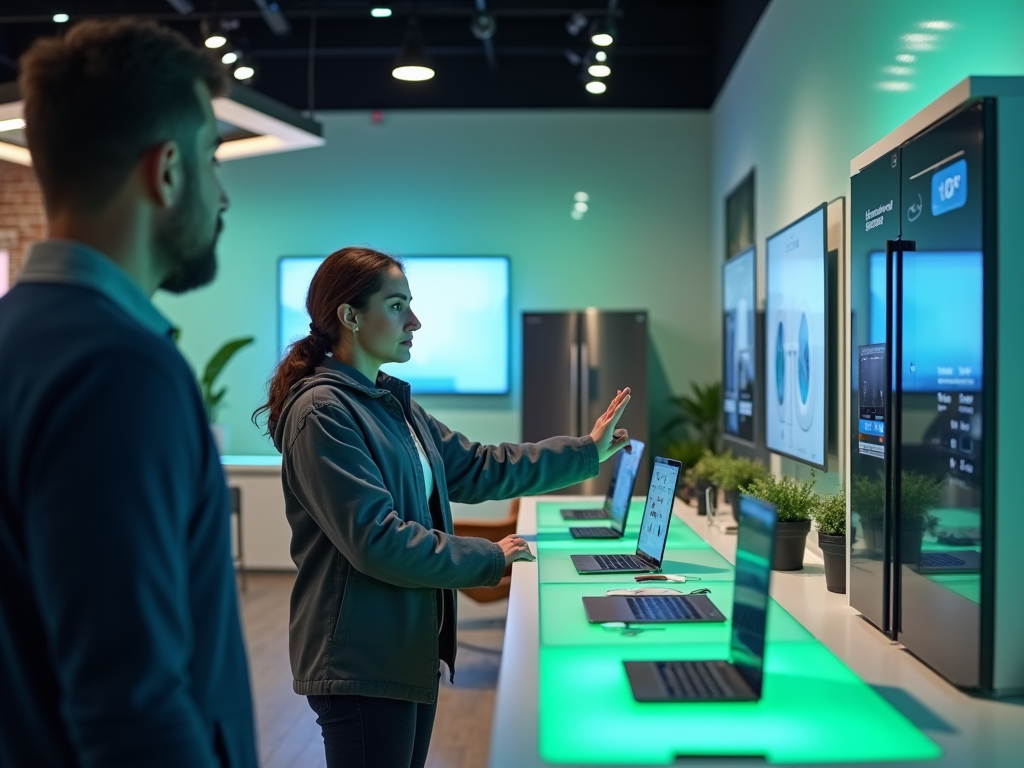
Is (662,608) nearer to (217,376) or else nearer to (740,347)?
(740,347)

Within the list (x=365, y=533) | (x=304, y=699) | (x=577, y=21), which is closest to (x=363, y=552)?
(x=365, y=533)

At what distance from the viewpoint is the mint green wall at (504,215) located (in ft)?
23.8

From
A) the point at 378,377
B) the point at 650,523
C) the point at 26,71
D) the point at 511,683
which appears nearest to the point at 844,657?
the point at 511,683

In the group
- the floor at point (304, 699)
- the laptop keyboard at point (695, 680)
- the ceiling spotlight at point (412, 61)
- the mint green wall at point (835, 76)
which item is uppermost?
the ceiling spotlight at point (412, 61)

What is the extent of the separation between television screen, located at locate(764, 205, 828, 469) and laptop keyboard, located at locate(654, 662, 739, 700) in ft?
5.68

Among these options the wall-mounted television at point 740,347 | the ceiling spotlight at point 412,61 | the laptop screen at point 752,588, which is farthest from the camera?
the ceiling spotlight at point 412,61

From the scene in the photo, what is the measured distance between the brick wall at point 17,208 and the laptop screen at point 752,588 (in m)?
7.16

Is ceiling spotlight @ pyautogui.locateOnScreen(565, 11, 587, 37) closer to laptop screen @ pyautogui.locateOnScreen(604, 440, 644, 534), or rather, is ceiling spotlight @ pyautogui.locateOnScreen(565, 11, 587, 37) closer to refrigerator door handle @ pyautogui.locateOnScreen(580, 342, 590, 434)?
refrigerator door handle @ pyautogui.locateOnScreen(580, 342, 590, 434)

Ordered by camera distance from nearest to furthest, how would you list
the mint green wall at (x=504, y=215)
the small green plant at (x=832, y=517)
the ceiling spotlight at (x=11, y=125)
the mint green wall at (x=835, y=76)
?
the mint green wall at (x=835, y=76) → the small green plant at (x=832, y=517) → the ceiling spotlight at (x=11, y=125) → the mint green wall at (x=504, y=215)

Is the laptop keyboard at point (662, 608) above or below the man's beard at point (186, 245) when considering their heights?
below

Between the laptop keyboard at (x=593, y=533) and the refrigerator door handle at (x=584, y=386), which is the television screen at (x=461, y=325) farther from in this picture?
the laptop keyboard at (x=593, y=533)

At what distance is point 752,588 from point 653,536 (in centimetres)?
116

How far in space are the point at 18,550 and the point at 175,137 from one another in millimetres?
462

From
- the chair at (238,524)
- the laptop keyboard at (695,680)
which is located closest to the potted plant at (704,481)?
the laptop keyboard at (695,680)
